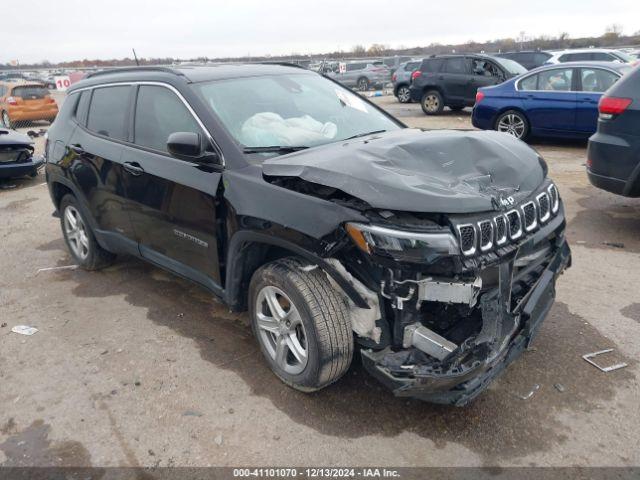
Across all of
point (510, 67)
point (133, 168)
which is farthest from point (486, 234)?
point (510, 67)

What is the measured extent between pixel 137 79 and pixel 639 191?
4.67 meters

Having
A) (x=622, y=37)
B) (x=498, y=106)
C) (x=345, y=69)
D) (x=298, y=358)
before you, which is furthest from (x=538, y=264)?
(x=622, y=37)

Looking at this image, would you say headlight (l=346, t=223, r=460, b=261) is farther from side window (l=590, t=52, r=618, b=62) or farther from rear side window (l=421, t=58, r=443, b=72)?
rear side window (l=421, t=58, r=443, b=72)

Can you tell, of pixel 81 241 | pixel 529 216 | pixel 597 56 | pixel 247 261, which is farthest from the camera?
pixel 597 56

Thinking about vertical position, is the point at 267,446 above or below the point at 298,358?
below

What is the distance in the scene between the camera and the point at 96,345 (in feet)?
12.3

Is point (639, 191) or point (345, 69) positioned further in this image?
point (345, 69)

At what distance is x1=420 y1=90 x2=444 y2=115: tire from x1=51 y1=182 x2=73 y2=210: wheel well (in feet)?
40.2

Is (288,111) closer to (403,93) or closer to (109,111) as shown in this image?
(109,111)

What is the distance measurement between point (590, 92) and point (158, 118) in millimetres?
8137

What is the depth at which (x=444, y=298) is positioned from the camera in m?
2.41

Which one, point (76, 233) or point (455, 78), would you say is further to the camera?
point (455, 78)

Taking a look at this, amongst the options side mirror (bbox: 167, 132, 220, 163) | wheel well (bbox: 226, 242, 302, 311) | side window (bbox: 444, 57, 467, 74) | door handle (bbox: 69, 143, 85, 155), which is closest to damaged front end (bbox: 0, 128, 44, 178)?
door handle (bbox: 69, 143, 85, 155)

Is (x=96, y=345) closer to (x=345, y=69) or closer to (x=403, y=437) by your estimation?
(x=403, y=437)
